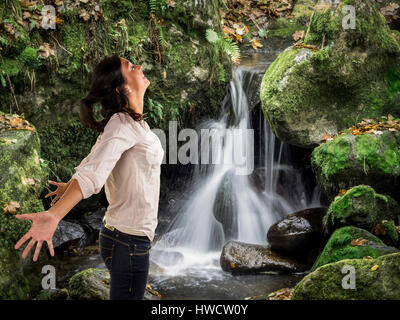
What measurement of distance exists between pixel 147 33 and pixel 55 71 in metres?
1.70

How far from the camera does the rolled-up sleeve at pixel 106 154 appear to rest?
217 cm

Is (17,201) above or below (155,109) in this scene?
below

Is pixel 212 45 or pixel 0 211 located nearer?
pixel 0 211

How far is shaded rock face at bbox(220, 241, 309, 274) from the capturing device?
6.36 meters

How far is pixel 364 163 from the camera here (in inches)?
252

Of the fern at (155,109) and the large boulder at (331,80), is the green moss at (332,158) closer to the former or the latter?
the large boulder at (331,80)

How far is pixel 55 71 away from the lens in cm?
676

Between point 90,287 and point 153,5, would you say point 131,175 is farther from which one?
point 153,5

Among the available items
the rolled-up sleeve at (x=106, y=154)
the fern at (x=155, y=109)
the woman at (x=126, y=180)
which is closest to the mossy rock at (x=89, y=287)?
the woman at (x=126, y=180)

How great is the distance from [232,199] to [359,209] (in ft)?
8.63

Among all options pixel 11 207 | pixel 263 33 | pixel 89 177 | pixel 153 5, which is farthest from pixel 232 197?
pixel 89 177

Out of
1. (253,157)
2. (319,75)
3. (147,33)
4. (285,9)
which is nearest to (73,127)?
(147,33)

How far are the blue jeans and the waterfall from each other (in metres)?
4.26

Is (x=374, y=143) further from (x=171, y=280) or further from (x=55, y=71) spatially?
(x=55, y=71)
